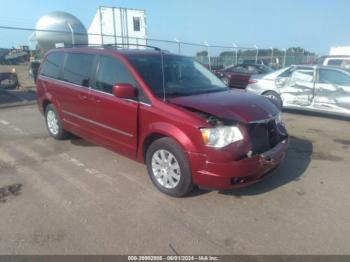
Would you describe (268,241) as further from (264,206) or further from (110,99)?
(110,99)

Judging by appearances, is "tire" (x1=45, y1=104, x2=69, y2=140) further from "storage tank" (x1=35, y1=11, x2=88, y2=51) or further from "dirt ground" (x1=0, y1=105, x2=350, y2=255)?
"storage tank" (x1=35, y1=11, x2=88, y2=51)

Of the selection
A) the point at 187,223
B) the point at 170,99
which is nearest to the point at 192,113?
the point at 170,99

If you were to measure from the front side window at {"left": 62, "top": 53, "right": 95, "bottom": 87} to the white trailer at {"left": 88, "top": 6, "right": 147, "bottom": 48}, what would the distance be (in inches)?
593

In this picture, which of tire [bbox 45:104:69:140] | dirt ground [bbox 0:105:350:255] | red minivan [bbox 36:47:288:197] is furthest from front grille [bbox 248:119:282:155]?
tire [bbox 45:104:69:140]

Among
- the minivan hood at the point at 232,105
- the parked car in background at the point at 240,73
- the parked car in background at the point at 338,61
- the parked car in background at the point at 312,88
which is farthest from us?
the parked car in background at the point at 240,73

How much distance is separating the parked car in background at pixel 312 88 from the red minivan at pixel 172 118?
462 centimetres

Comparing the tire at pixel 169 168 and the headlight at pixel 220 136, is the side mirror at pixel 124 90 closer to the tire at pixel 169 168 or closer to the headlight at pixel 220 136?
the tire at pixel 169 168

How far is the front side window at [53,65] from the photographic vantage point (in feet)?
19.2

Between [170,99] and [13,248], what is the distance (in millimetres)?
2334

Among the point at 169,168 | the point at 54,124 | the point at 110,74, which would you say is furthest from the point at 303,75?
the point at 54,124

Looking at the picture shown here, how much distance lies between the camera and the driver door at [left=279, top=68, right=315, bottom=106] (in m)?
8.61

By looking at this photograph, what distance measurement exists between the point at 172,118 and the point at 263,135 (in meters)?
1.15

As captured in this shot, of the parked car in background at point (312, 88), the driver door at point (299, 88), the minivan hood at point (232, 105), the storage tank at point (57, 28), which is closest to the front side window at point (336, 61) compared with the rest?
the parked car in background at point (312, 88)

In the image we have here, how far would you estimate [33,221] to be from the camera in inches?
130
